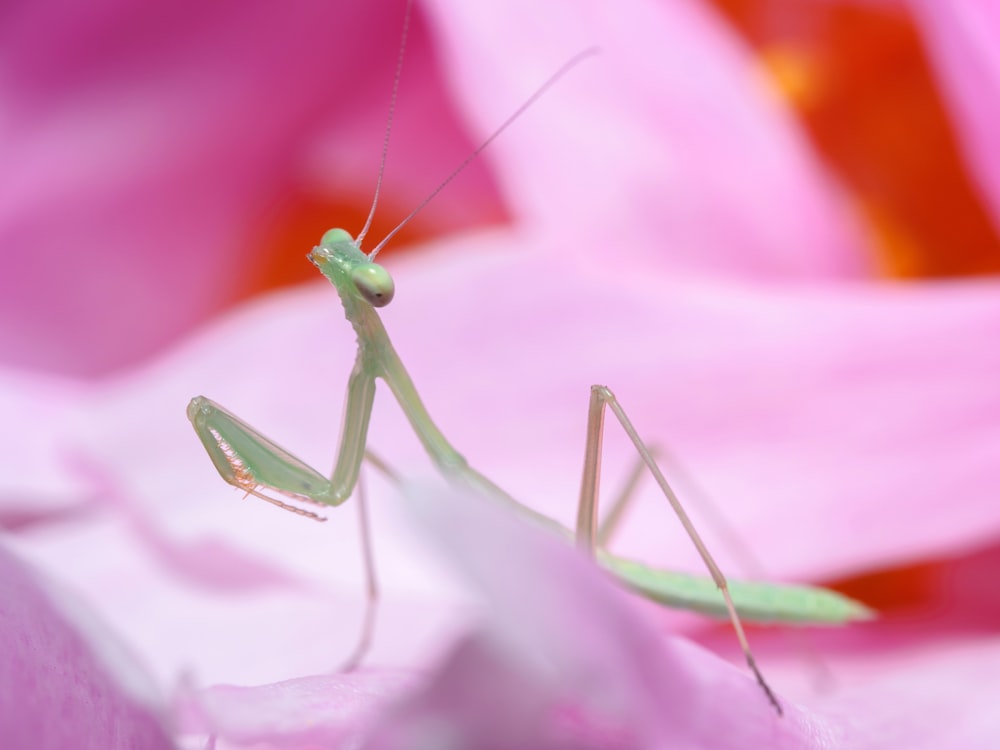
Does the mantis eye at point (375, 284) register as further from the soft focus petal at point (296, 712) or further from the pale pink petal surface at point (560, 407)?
the soft focus petal at point (296, 712)

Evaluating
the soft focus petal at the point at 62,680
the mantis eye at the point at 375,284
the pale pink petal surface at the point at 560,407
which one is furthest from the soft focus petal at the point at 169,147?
the soft focus petal at the point at 62,680

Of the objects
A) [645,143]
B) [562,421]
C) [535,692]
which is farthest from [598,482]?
[535,692]

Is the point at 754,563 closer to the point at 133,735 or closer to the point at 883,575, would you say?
the point at 883,575

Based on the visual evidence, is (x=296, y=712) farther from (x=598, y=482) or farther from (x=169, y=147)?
(x=169, y=147)

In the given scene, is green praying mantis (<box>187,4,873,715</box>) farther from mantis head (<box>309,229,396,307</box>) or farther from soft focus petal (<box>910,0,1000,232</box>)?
soft focus petal (<box>910,0,1000,232</box>)

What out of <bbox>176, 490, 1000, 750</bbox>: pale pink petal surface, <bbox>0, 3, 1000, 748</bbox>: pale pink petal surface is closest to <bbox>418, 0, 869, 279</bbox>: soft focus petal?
<bbox>0, 3, 1000, 748</bbox>: pale pink petal surface

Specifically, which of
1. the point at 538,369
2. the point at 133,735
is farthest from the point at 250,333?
the point at 133,735
